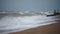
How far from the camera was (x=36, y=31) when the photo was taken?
41.2 inches

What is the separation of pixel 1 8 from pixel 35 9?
46 centimetres

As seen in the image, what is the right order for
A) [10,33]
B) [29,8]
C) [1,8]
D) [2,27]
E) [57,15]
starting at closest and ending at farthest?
[10,33]
[2,27]
[1,8]
[29,8]
[57,15]

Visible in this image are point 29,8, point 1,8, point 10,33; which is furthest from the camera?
point 29,8

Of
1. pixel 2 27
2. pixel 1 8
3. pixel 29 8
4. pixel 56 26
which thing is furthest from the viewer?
pixel 29 8

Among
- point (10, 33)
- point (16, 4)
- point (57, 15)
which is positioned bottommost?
point (10, 33)

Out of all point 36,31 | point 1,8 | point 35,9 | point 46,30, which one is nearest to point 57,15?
point 35,9

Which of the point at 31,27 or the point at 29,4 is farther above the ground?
the point at 29,4

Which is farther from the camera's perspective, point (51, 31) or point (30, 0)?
point (30, 0)

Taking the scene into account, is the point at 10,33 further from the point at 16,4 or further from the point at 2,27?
the point at 16,4

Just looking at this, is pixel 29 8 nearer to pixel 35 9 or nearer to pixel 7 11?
pixel 35 9

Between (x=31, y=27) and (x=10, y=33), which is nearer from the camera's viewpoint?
(x=10, y=33)

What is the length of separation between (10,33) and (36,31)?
0.26 m

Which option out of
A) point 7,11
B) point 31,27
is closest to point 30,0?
point 7,11

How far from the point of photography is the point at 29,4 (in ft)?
4.69
